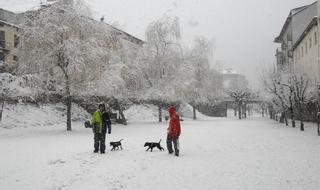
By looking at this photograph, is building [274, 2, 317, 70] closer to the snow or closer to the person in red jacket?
the snow

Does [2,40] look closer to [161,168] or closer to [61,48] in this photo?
[61,48]

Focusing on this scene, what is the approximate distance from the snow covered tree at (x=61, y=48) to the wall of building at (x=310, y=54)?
20.4 m

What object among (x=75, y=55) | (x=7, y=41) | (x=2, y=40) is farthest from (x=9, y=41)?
(x=75, y=55)

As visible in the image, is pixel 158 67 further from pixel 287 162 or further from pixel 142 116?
pixel 287 162

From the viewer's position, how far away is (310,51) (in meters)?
36.4

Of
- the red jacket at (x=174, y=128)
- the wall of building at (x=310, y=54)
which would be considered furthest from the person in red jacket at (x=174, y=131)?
the wall of building at (x=310, y=54)

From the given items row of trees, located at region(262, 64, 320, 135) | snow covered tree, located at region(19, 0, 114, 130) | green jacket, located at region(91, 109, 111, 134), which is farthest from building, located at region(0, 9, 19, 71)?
green jacket, located at region(91, 109, 111, 134)

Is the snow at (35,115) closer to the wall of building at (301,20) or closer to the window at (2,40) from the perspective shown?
the window at (2,40)

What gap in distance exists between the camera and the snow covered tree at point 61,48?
73.4 ft

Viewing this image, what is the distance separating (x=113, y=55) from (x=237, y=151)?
16063mm

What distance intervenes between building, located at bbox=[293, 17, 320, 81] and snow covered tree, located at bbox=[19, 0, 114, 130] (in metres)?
20.2

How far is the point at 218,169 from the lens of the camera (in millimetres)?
10062

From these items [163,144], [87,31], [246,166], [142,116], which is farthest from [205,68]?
[246,166]

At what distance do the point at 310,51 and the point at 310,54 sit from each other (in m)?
0.33
